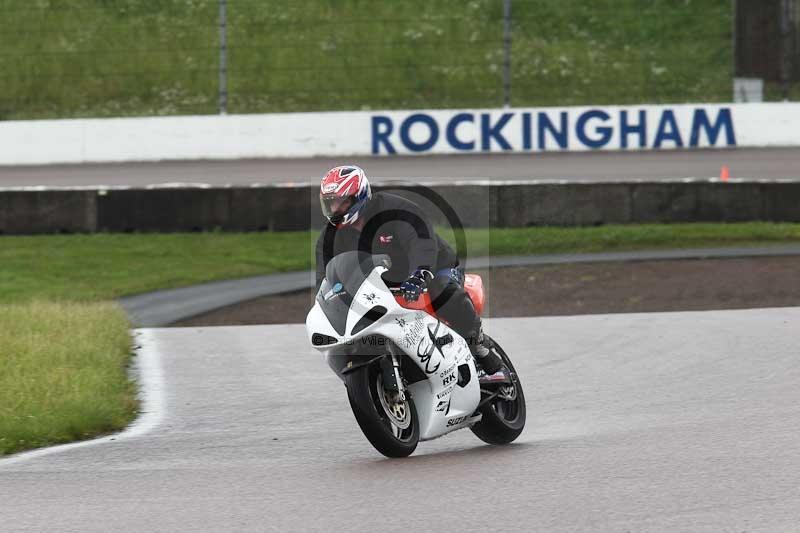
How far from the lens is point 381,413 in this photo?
660 cm

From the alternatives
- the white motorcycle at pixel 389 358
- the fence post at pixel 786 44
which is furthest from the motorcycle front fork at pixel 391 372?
the fence post at pixel 786 44

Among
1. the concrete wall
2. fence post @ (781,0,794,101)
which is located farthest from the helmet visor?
fence post @ (781,0,794,101)

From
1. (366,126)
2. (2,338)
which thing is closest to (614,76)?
(366,126)

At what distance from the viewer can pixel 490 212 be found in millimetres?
17312

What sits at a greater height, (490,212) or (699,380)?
(490,212)

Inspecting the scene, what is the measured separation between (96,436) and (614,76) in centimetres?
2103

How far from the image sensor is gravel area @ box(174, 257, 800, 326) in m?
13.1

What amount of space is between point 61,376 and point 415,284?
3192 mm

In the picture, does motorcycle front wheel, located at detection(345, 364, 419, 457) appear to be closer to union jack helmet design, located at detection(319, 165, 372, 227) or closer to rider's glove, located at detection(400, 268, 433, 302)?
rider's glove, located at detection(400, 268, 433, 302)

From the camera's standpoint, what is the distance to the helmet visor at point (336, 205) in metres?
6.58

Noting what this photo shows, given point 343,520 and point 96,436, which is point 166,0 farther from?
point 343,520

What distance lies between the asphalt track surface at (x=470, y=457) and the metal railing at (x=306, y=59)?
1462cm

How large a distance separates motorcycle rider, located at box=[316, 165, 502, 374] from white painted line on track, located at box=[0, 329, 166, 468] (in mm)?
1716

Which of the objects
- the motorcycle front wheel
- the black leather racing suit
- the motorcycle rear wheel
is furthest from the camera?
the motorcycle rear wheel
